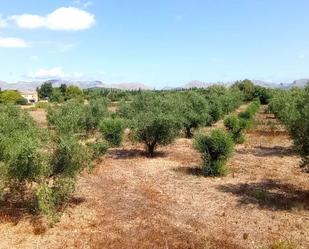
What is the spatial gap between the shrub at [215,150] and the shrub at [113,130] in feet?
42.5

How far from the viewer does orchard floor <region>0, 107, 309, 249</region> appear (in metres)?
16.7

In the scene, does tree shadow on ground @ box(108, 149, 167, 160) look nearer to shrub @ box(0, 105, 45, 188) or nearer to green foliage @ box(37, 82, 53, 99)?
shrub @ box(0, 105, 45, 188)

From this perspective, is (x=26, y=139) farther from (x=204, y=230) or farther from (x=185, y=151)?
(x=185, y=151)

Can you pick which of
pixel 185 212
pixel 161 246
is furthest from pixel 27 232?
pixel 185 212

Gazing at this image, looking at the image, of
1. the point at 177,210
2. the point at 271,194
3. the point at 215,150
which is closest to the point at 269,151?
the point at 215,150

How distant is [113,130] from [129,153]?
353 centimetres

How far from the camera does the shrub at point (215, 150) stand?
26.9 m

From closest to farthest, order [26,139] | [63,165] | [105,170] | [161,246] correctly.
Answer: [161,246] < [26,139] < [63,165] < [105,170]

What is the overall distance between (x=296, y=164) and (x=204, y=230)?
1525 cm

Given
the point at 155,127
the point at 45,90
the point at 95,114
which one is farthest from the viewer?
the point at 45,90

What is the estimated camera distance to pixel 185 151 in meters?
36.8

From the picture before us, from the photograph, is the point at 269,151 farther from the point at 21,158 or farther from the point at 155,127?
the point at 21,158

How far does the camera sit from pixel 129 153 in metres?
36.8

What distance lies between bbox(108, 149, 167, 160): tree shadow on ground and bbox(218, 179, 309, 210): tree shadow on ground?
1180 cm
